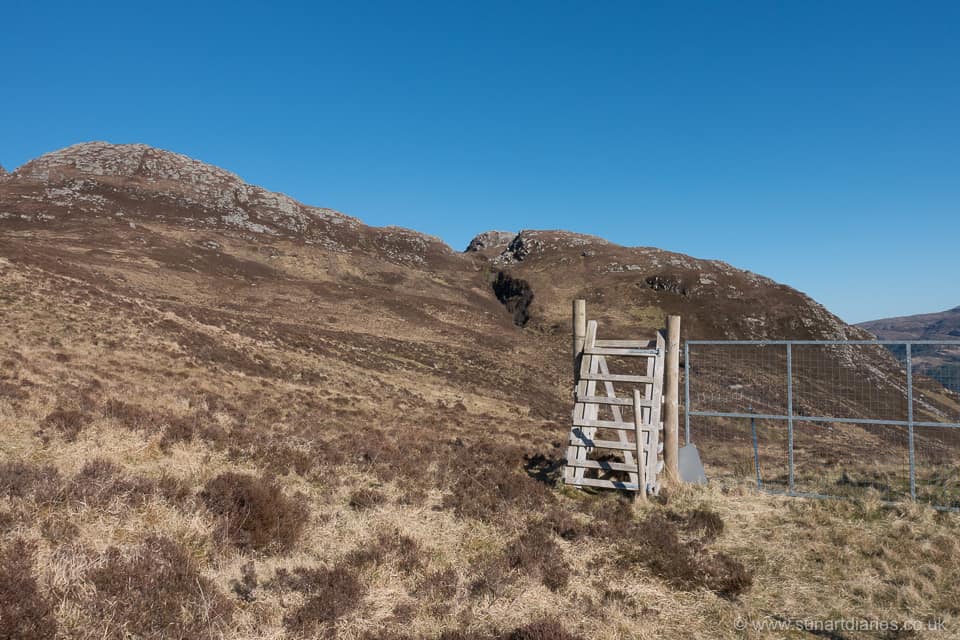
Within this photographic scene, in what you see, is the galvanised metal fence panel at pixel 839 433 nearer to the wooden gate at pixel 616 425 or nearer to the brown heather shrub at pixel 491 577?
the wooden gate at pixel 616 425

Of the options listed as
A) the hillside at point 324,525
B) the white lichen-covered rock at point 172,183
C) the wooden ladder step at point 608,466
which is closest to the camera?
the hillside at point 324,525

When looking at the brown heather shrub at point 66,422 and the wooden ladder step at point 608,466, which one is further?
the wooden ladder step at point 608,466

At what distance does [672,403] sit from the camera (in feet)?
35.0

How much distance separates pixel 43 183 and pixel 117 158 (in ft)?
71.6

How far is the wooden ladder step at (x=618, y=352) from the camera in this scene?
409 inches

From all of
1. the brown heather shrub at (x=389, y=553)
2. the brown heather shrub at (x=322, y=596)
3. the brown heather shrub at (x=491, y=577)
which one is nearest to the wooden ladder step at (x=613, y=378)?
the brown heather shrub at (x=491, y=577)

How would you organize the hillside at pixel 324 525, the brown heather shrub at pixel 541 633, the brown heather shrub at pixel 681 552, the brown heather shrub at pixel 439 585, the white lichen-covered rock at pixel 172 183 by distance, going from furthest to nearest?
1. the white lichen-covered rock at pixel 172 183
2. the brown heather shrub at pixel 681 552
3. the brown heather shrub at pixel 439 585
4. the hillside at pixel 324 525
5. the brown heather shrub at pixel 541 633

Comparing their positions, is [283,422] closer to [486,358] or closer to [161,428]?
[161,428]

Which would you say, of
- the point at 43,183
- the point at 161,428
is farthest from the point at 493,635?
the point at 43,183

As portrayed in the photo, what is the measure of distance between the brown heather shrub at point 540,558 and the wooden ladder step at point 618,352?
12.7ft

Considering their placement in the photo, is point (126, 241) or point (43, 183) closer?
point (126, 241)

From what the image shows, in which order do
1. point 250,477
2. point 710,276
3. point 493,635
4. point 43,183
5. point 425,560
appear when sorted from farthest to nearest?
point 43,183 < point 710,276 < point 250,477 < point 425,560 < point 493,635

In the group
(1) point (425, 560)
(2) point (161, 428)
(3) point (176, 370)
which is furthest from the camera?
(3) point (176, 370)

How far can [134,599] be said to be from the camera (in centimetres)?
515
